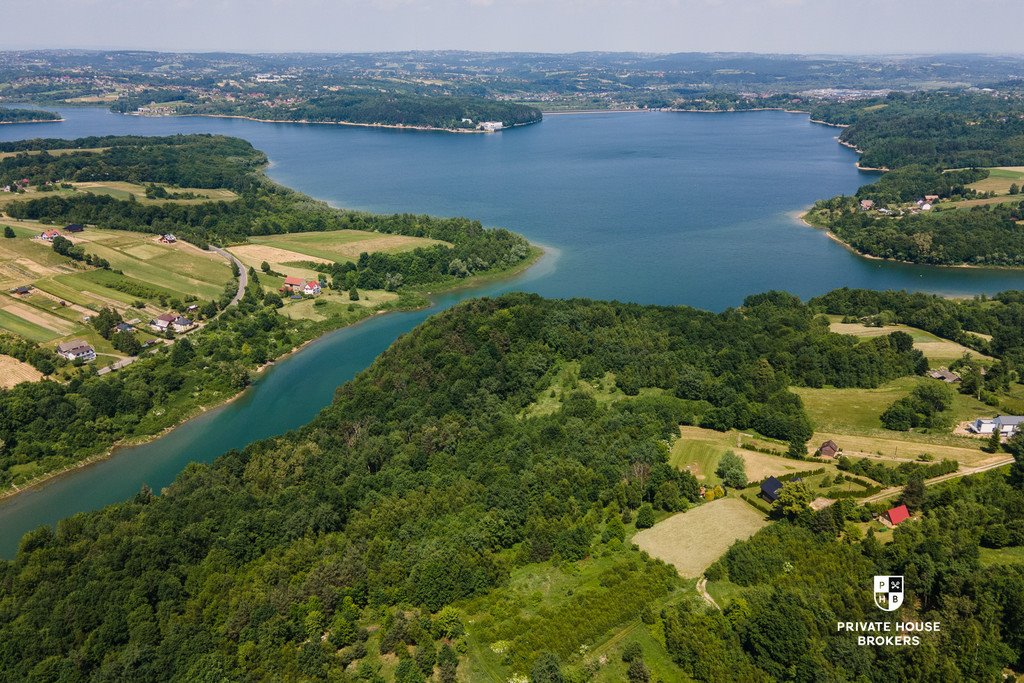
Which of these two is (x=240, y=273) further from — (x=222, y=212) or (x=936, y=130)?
(x=936, y=130)

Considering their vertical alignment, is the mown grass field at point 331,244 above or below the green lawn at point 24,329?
above

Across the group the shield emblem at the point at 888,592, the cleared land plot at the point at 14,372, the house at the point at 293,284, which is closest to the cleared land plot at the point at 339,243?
the house at the point at 293,284

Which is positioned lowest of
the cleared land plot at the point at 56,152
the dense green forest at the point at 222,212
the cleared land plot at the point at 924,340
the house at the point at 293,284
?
the cleared land plot at the point at 924,340

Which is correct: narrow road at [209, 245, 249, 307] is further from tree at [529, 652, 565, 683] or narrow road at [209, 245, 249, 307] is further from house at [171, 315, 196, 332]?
tree at [529, 652, 565, 683]

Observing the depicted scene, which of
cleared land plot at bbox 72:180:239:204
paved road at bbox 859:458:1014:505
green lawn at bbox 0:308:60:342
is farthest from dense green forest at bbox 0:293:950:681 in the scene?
cleared land plot at bbox 72:180:239:204

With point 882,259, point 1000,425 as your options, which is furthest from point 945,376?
point 882,259

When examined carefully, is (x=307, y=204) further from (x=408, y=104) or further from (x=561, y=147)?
(x=408, y=104)

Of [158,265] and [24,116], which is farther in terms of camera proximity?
[24,116]

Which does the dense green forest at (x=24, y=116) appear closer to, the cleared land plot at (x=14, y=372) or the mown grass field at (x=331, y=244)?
the mown grass field at (x=331, y=244)
